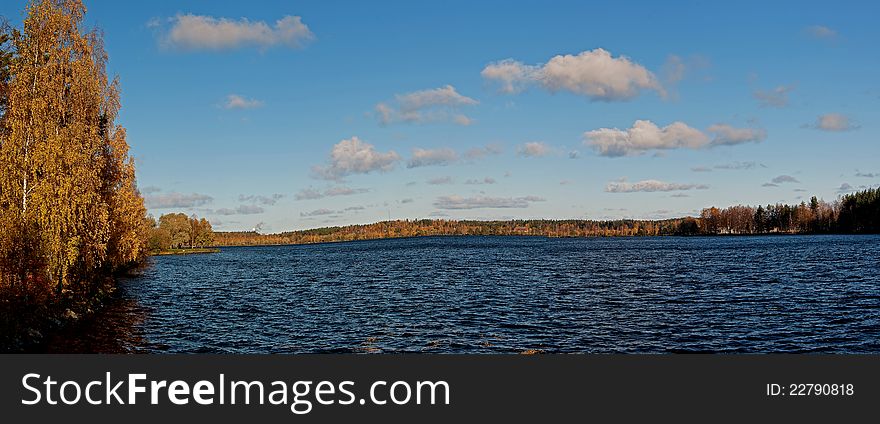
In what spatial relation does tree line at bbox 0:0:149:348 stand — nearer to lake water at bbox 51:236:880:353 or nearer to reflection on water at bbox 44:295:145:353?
reflection on water at bbox 44:295:145:353

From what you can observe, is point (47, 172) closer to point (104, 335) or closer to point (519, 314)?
point (104, 335)

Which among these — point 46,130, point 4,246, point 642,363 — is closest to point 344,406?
point 642,363

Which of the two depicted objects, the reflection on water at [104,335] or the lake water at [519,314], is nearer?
the reflection on water at [104,335]

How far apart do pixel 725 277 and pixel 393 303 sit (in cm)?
3873

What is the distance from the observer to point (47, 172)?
33.0 m

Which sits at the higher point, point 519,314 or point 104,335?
point 104,335

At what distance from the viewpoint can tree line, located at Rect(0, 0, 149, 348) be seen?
31.1m

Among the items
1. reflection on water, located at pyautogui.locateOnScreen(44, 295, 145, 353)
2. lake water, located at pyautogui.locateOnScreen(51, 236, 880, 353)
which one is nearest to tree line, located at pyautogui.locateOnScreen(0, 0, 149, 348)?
reflection on water, located at pyautogui.locateOnScreen(44, 295, 145, 353)

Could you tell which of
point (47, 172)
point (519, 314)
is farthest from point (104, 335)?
point (519, 314)

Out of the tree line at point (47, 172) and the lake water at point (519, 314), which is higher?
the tree line at point (47, 172)

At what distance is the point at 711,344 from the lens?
31.0 m

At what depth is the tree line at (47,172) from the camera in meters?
31.1

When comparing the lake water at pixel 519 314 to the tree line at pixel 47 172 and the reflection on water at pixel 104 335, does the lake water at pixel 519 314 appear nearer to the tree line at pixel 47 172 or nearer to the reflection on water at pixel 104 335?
the reflection on water at pixel 104 335

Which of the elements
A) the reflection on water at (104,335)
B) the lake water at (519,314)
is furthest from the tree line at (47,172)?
the lake water at (519,314)
